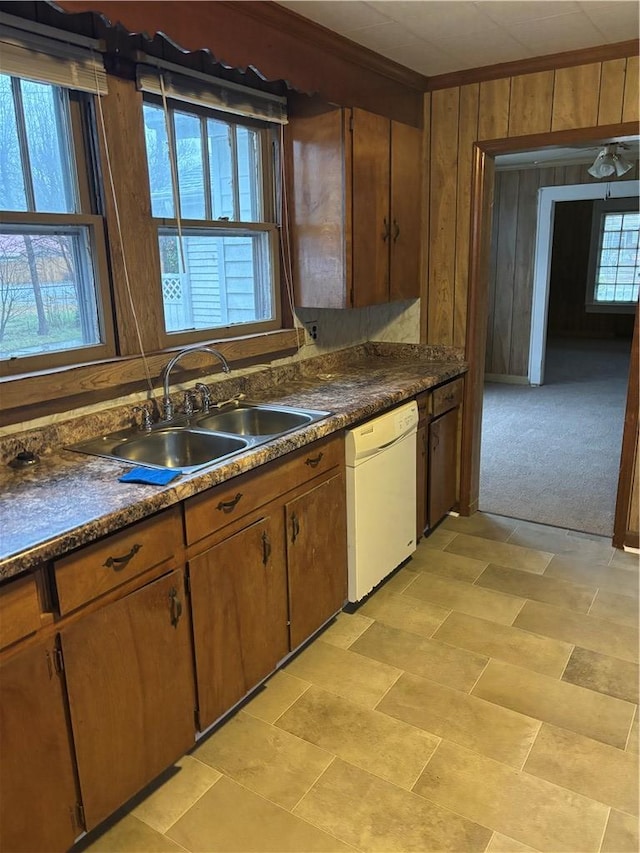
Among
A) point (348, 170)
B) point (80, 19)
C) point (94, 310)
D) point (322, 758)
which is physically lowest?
point (322, 758)

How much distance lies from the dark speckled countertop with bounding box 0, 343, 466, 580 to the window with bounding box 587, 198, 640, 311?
8.38m

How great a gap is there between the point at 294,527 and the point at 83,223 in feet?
4.29

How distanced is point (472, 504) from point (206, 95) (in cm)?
265

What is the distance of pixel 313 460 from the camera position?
7.89ft

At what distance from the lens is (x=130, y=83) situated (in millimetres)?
2240

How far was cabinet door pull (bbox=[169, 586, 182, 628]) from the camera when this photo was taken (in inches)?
72.7

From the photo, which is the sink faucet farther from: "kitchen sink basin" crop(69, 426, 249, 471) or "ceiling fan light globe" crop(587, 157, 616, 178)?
"ceiling fan light globe" crop(587, 157, 616, 178)

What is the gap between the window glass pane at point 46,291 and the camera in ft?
6.81

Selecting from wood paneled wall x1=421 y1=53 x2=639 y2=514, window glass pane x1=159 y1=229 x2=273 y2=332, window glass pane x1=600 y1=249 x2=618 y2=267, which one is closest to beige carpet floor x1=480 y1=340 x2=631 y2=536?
wood paneled wall x1=421 y1=53 x2=639 y2=514

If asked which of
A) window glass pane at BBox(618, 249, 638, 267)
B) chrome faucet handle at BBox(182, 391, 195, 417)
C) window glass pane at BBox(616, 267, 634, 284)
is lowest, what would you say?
chrome faucet handle at BBox(182, 391, 195, 417)

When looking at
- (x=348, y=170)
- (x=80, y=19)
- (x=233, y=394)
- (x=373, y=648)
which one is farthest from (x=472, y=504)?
(x=80, y=19)

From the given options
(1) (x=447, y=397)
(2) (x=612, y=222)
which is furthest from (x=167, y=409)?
(2) (x=612, y=222)

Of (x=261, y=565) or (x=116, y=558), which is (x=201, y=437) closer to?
(x=261, y=565)

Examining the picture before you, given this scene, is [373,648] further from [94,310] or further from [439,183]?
[439,183]
